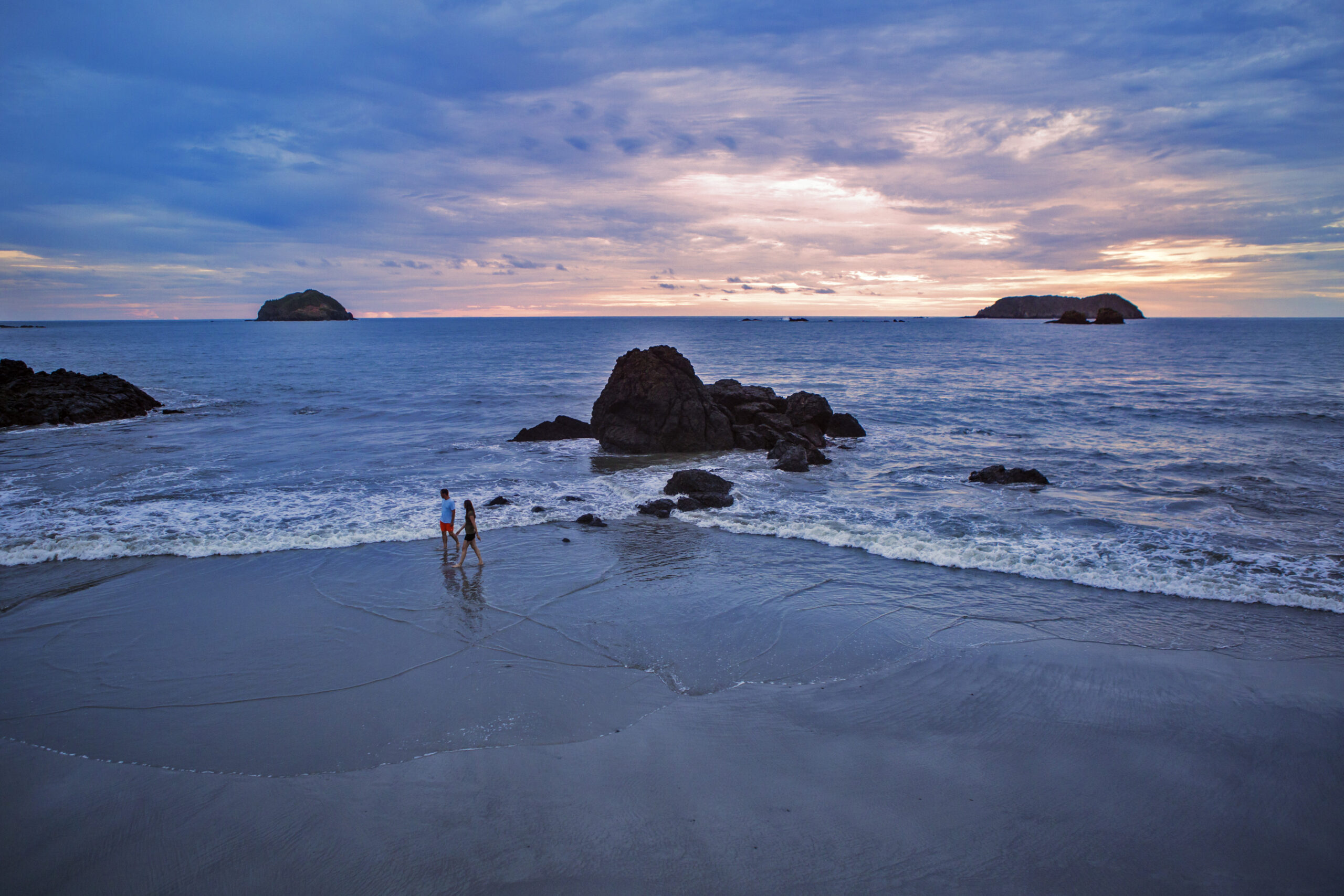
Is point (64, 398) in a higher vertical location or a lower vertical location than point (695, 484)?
higher

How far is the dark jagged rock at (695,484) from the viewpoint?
1733 cm

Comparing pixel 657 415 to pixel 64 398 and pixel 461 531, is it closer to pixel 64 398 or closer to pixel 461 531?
pixel 461 531

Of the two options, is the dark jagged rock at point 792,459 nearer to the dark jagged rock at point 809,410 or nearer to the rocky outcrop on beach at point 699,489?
the rocky outcrop on beach at point 699,489

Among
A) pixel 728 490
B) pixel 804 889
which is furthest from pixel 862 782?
pixel 728 490

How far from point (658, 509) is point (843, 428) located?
1303 centimetres

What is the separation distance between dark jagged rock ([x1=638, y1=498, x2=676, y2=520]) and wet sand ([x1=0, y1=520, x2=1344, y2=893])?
4.36 m

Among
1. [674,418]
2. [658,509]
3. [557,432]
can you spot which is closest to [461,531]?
[658,509]

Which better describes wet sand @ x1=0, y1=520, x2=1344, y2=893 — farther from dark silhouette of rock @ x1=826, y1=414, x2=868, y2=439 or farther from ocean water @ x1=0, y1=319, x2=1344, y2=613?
dark silhouette of rock @ x1=826, y1=414, x2=868, y2=439

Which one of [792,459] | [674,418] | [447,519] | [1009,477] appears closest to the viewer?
[447,519]

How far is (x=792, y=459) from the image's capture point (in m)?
20.8

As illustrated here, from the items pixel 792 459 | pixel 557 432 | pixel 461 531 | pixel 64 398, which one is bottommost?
pixel 461 531

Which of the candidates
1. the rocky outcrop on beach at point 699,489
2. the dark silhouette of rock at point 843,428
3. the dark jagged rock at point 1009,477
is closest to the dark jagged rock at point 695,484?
the rocky outcrop on beach at point 699,489

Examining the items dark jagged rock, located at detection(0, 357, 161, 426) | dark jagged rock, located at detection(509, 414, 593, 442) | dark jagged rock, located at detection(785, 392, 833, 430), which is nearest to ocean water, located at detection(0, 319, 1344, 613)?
dark jagged rock, located at detection(509, 414, 593, 442)

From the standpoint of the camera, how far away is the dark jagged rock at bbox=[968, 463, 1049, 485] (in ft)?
60.4
